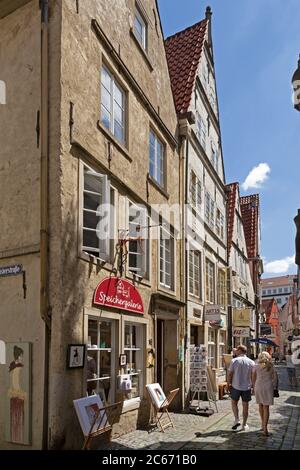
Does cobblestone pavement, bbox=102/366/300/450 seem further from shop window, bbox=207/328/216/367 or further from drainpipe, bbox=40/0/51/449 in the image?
shop window, bbox=207/328/216/367

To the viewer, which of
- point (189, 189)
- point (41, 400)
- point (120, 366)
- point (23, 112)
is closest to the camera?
point (41, 400)

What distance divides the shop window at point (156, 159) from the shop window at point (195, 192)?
262 cm

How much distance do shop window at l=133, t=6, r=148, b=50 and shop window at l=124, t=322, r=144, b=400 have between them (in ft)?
21.8

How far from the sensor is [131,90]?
1084 cm

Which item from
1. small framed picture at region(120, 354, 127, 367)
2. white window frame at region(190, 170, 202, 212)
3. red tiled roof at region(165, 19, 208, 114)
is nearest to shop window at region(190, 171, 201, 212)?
white window frame at region(190, 170, 202, 212)

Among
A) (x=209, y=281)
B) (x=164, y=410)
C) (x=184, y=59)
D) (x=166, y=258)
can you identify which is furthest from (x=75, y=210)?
(x=184, y=59)

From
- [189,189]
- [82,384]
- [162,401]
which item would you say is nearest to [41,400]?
[82,384]

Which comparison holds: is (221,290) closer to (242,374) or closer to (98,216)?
(242,374)

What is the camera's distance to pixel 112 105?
9883 millimetres

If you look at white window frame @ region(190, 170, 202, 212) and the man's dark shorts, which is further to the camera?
white window frame @ region(190, 170, 202, 212)

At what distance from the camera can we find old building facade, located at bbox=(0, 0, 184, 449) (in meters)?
7.17

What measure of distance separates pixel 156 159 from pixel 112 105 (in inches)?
117
